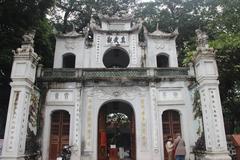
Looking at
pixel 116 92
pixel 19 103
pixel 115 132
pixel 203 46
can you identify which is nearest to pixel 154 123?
A: pixel 116 92

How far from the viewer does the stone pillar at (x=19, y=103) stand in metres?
9.41

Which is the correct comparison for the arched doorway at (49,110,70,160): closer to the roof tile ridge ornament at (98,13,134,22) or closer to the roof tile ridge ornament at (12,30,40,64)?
the roof tile ridge ornament at (12,30,40,64)

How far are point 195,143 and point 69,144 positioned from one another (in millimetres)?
6314

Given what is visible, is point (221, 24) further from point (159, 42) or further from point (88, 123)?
point (88, 123)

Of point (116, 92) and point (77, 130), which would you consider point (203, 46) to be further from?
point (77, 130)

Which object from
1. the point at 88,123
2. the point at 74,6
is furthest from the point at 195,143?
the point at 74,6

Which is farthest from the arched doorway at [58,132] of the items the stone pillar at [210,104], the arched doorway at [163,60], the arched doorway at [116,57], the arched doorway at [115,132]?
the arched doorway at [163,60]

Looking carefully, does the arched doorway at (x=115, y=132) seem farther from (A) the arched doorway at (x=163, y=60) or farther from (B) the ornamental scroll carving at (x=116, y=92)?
(A) the arched doorway at (x=163, y=60)

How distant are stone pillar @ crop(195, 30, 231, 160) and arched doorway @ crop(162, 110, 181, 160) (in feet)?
7.56

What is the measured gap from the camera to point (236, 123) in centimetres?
2055

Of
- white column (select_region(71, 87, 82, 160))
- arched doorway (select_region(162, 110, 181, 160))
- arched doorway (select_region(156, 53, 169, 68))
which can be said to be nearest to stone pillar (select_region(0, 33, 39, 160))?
white column (select_region(71, 87, 82, 160))

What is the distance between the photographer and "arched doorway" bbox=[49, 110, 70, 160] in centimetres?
1210

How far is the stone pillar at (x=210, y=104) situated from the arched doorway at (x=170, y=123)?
230 cm

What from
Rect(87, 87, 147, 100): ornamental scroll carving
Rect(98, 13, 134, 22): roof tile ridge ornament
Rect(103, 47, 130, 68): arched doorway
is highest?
Rect(98, 13, 134, 22): roof tile ridge ornament
